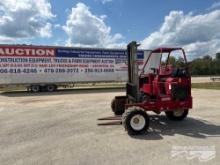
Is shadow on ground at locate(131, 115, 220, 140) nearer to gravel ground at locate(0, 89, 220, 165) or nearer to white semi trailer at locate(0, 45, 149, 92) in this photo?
gravel ground at locate(0, 89, 220, 165)

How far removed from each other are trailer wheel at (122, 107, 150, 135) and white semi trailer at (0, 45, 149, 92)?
66.1 feet

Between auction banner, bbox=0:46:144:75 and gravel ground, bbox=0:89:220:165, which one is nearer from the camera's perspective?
gravel ground, bbox=0:89:220:165

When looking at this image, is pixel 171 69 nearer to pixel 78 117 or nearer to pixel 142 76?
pixel 142 76

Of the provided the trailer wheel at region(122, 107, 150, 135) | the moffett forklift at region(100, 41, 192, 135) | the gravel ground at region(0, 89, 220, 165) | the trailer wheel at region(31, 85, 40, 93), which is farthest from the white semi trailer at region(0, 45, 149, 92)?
the trailer wheel at region(122, 107, 150, 135)

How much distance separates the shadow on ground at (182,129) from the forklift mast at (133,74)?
3.81 feet

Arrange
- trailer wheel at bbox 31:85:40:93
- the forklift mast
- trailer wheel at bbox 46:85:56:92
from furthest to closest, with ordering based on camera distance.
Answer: trailer wheel at bbox 46:85:56:92 → trailer wheel at bbox 31:85:40:93 → the forklift mast

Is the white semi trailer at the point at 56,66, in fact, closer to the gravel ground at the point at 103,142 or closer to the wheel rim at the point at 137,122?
the gravel ground at the point at 103,142

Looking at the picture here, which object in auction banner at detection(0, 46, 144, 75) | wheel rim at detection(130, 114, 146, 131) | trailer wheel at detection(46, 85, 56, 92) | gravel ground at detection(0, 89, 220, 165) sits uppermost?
auction banner at detection(0, 46, 144, 75)

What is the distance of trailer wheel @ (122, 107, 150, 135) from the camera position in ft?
27.2

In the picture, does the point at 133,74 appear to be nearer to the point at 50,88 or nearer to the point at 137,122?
the point at 137,122

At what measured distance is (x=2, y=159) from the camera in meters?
6.28

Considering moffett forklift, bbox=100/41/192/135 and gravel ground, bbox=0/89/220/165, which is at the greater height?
moffett forklift, bbox=100/41/192/135

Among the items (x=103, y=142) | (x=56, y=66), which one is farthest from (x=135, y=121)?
(x=56, y=66)

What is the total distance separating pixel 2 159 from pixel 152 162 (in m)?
3.16
